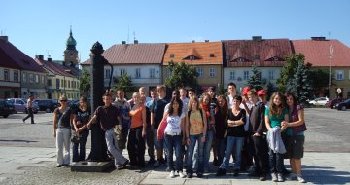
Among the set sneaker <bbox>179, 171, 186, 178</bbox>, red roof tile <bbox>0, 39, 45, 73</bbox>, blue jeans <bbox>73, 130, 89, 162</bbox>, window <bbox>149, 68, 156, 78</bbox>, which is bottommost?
sneaker <bbox>179, 171, 186, 178</bbox>

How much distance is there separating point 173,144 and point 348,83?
219ft

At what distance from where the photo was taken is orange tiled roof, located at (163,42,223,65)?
7150cm

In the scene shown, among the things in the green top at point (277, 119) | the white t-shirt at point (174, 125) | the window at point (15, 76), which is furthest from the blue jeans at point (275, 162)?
the window at point (15, 76)

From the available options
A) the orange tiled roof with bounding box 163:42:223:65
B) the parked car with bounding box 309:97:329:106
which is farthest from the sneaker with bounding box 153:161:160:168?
the orange tiled roof with bounding box 163:42:223:65

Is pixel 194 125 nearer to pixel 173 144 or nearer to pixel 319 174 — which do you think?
pixel 173 144

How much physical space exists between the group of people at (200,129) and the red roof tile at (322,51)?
207 feet

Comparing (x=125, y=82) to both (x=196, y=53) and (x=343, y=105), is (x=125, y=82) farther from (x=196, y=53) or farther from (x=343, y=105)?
(x=343, y=105)

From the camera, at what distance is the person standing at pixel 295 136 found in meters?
8.97

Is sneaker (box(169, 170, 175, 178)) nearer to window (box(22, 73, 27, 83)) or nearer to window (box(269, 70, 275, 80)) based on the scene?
window (box(22, 73, 27, 83))

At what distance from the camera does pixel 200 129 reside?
948cm

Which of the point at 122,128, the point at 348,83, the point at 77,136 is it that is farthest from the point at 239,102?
the point at 348,83

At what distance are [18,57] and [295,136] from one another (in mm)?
65673

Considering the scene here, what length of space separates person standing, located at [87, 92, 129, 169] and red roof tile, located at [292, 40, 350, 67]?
6361 cm

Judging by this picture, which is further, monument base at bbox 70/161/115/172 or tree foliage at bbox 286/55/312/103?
tree foliage at bbox 286/55/312/103
